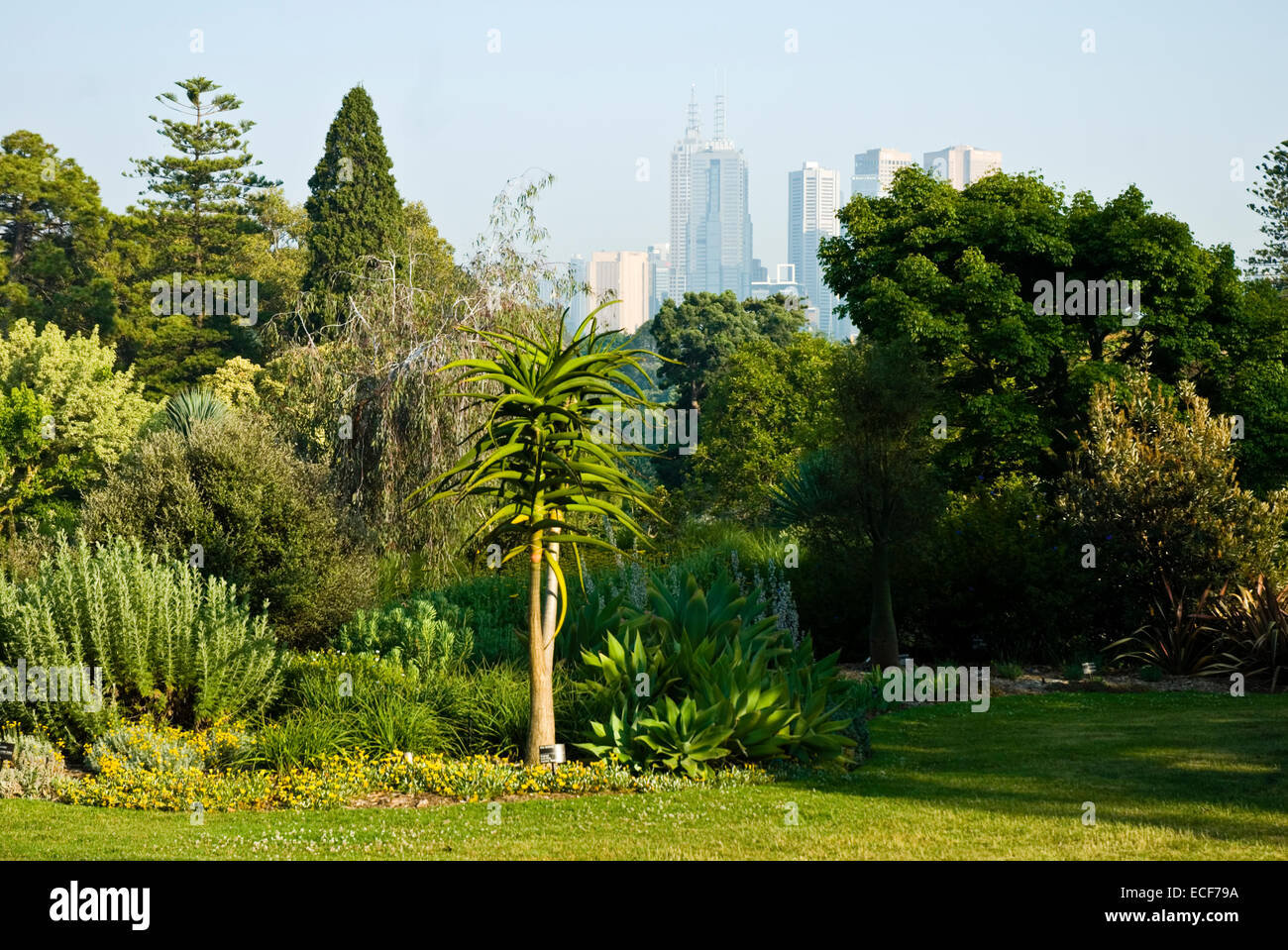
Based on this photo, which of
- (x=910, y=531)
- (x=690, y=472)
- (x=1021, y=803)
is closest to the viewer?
(x=1021, y=803)

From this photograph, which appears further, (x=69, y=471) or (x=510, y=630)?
(x=69, y=471)

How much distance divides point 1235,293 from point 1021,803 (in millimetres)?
19562

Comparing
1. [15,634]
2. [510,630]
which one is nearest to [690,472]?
[510,630]

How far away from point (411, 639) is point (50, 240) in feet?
171

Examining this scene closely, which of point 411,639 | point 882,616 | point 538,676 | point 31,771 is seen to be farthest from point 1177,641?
point 31,771

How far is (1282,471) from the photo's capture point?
2331cm

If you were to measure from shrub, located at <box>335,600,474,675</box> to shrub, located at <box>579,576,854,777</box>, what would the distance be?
143 cm

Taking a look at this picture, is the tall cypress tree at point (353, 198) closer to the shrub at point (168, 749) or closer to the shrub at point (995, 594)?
the shrub at point (995, 594)

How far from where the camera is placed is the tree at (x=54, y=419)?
29.7 m

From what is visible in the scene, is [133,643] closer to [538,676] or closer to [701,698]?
[538,676]

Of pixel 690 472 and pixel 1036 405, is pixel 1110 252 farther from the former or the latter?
pixel 690 472

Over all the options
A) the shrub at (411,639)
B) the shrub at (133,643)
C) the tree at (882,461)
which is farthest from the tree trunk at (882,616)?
the shrub at (133,643)

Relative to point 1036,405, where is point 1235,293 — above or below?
above

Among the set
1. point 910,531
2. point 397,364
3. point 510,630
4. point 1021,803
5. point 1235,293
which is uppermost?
point 1235,293
